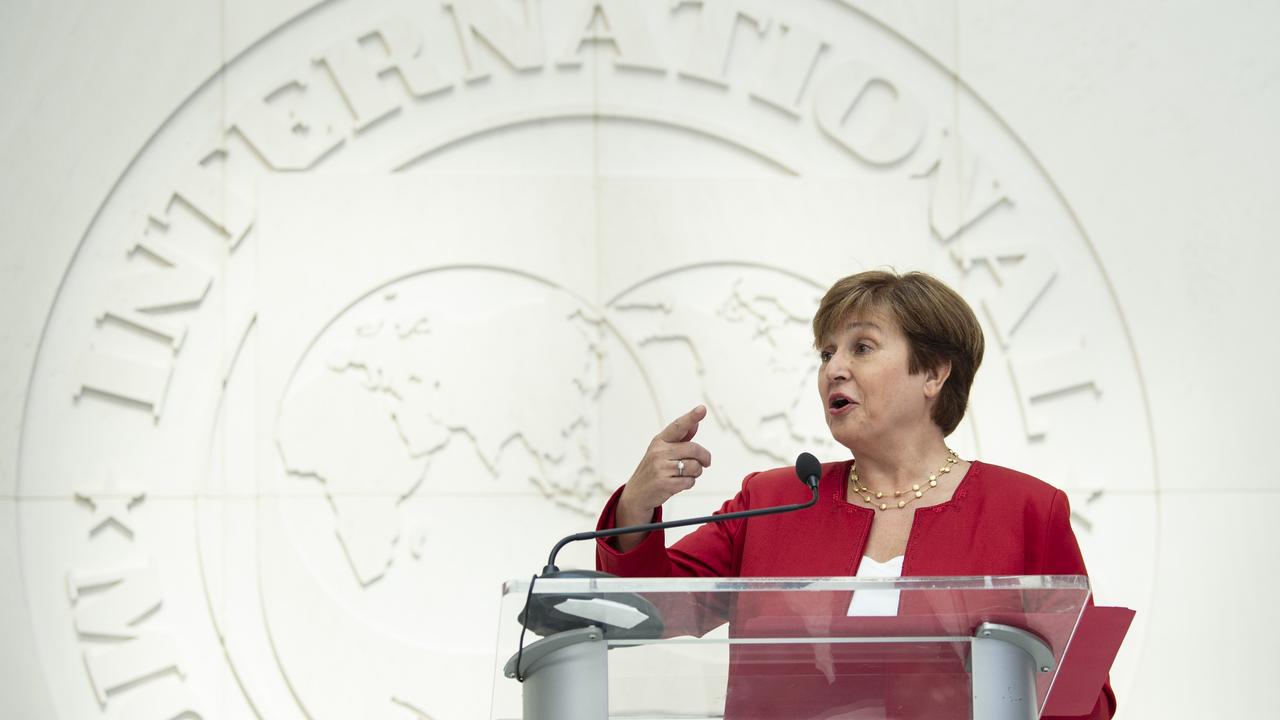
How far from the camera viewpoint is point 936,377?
183 centimetres

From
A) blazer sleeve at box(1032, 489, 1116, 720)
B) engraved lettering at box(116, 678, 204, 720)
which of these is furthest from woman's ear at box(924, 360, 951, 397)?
engraved lettering at box(116, 678, 204, 720)

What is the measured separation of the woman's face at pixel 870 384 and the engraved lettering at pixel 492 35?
1.67 metres

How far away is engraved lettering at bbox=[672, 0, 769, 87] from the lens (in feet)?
10.5

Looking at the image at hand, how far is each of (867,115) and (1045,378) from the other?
2.73 ft

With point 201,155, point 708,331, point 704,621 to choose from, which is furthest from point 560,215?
point 704,621

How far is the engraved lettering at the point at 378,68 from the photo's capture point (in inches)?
124

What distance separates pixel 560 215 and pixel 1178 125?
167 cm

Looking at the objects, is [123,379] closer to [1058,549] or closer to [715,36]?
[715,36]

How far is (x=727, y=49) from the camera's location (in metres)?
3.21

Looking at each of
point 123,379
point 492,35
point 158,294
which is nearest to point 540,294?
point 492,35

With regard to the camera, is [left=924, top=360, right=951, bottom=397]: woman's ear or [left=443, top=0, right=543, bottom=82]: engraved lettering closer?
[left=924, top=360, right=951, bottom=397]: woman's ear

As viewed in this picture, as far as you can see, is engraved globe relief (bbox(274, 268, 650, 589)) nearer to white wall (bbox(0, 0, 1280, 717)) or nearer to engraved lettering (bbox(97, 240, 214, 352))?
white wall (bbox(0, 0, 1280, 717))

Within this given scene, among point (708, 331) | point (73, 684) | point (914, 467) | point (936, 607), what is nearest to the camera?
point (936, 607)

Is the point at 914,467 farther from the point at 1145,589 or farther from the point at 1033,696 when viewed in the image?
the point at 1145,589
